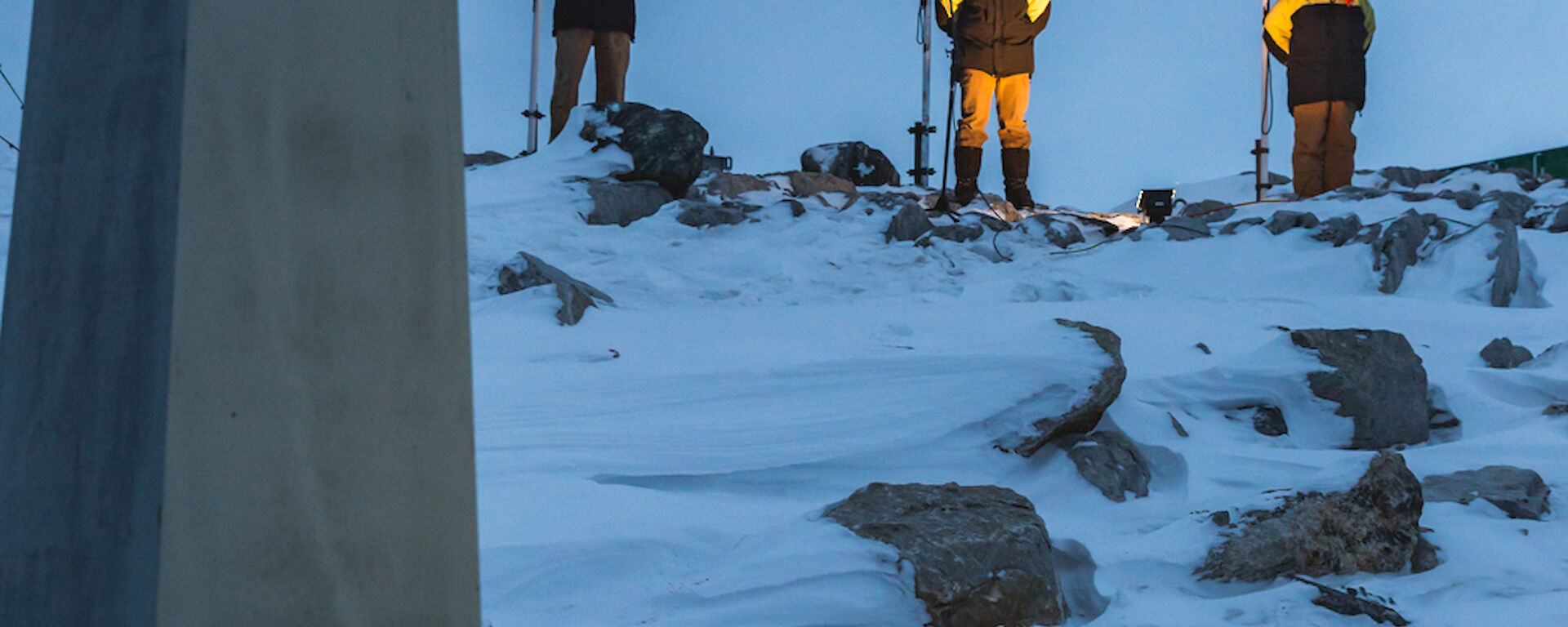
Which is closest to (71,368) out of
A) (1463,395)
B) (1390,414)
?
(1390,414)

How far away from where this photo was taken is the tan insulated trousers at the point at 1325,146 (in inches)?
330

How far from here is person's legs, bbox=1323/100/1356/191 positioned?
27.5 feet

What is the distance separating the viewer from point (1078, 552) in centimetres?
197

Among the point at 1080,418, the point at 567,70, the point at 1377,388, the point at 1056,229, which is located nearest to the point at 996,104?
the point at 1056,229

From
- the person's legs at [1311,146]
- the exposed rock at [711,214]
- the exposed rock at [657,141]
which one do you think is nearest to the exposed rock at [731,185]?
the exposed rock at [657,141]

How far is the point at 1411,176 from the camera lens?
368 inches

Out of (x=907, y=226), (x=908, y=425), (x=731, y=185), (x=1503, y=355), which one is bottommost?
(x=908, y=425)

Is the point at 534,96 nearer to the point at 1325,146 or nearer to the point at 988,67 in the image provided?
the point at 988,67

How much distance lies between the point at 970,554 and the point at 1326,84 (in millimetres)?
7887

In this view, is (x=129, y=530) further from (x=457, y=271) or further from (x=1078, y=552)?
(x=1078, y=552)

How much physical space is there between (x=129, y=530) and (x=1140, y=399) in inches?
109

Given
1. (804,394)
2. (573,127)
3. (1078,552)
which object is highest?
(573,127)

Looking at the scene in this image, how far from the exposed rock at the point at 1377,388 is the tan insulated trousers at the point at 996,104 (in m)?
5.39

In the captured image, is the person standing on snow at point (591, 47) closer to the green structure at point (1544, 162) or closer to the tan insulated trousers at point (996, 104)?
the tan insulated trousers at point (996, 104)
